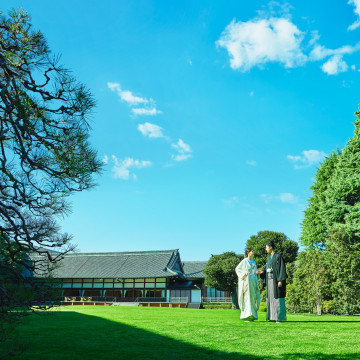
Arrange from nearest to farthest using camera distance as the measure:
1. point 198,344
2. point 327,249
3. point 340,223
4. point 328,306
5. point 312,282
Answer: point 198,344 → point 328,306 → point 312,282 → point 327,249 → point 340,223

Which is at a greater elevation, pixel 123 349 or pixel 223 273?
pixel 123 349

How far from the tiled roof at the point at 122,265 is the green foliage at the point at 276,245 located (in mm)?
9633

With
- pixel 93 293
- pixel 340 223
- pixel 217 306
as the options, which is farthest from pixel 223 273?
pixel 93 293

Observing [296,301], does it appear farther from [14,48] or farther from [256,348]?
[14,48]

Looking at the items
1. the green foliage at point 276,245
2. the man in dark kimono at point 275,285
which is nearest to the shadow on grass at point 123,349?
the man in dark kimono at point 275,285

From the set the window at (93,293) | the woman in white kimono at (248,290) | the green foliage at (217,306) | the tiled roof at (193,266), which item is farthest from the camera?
the tiled roof at (193,266)

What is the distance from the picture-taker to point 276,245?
32.8 m

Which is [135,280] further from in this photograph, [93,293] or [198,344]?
[198,344]

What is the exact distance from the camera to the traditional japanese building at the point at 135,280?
1522 inches

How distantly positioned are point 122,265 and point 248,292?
33914mm

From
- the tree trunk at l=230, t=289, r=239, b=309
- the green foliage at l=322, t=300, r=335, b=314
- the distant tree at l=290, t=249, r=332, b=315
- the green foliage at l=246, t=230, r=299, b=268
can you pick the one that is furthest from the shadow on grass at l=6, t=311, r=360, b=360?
the tree trunk at l=230, t=289, r=239, b=309

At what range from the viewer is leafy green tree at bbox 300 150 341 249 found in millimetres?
27016

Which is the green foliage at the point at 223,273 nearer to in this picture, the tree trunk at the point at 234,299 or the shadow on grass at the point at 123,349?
the tree trunk at the point at 234,299

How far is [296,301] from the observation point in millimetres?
20219
